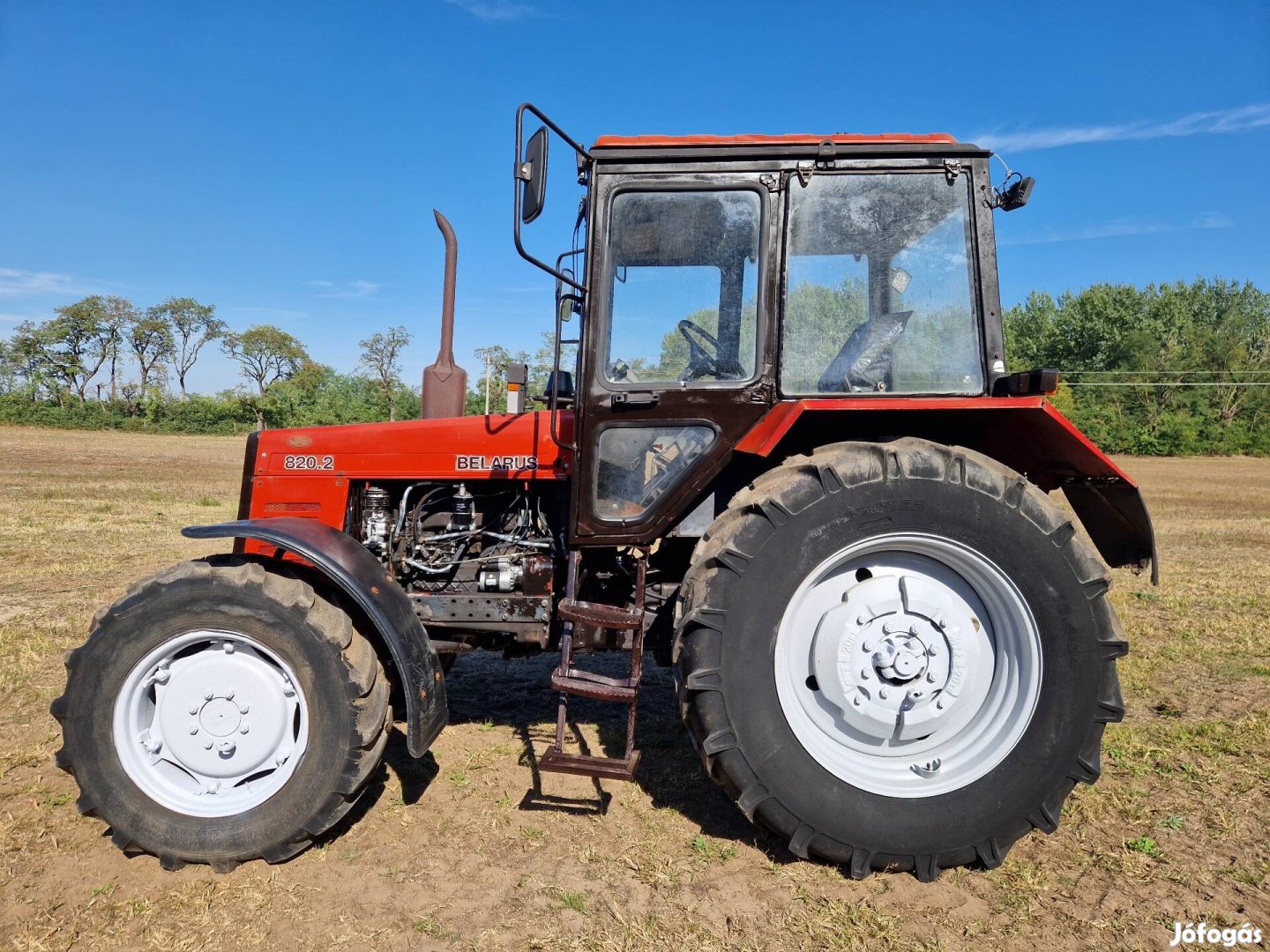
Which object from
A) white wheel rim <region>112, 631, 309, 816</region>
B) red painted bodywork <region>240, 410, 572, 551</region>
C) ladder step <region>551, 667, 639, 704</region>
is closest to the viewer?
white wheel rim <region>112, 631, 309, 816</region>

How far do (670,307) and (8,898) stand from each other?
9.67 feet

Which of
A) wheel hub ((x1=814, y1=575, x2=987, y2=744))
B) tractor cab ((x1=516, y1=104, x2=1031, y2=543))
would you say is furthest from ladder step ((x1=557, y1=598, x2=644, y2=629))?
wheel hub ((x1=814, y1=575, x2=987, y2=744))

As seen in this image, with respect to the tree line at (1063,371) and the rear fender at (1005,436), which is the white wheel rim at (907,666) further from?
the tree line at (1063,371)

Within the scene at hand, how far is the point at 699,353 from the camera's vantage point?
3033 mm

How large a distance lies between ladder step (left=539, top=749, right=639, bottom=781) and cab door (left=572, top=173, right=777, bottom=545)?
0.87m

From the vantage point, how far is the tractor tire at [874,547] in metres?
2.60

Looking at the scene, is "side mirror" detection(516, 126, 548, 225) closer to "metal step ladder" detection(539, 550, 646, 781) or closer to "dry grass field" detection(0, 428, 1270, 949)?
"metal step ladder" detection(539, 550, 646, 781)

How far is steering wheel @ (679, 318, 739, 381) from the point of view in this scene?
3.02 m

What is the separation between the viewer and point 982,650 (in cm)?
279

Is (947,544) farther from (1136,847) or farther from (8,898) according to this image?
(8,898)

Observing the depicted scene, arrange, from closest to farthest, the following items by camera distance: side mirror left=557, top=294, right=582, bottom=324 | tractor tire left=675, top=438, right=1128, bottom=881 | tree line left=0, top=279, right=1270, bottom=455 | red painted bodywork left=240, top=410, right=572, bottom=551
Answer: tractor tire left=675, top=438, right=1128, bottom=881 < side mirror left=557, top=294, right=582, bottom=324 < red painted bodywork left=240, top=410, right=572, bottom=551 < tree line left=0, top=279, right=1270, bottom=455

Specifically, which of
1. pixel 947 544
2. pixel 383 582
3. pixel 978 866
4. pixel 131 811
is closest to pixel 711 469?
pixel 947 544

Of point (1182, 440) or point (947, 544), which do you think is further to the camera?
point (1182, 440)

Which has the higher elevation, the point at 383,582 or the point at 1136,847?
the point at 383,582
